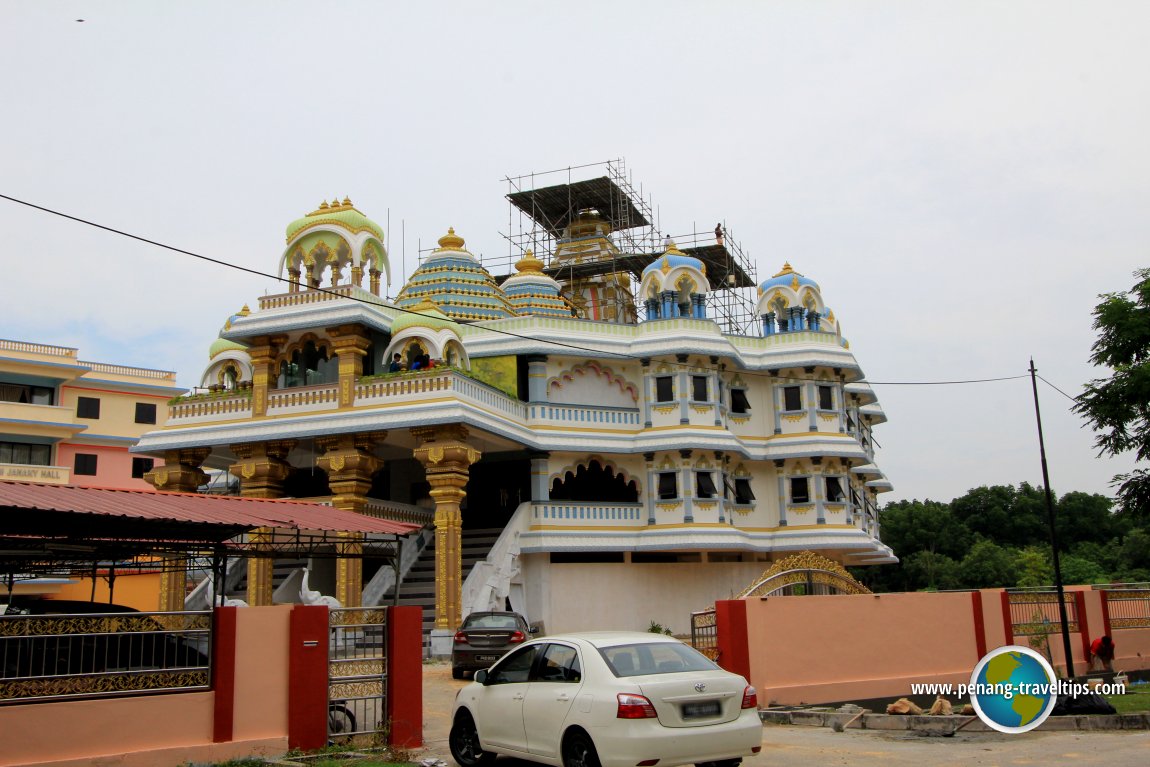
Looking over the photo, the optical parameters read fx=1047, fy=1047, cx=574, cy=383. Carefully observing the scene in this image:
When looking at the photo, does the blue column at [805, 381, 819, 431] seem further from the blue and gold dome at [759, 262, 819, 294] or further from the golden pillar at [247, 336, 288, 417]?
the golden pillar at [247, 336, 288, 417]

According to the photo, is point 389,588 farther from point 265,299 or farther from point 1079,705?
point 1079,705

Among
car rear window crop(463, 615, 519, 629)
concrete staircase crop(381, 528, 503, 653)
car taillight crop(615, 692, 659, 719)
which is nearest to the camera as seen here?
car taillight crop(615, 692, 659, 719)

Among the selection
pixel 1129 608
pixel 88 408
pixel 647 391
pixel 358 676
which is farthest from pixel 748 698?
pixel 88 408

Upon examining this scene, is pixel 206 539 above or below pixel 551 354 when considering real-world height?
below

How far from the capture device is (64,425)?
40.9 meters

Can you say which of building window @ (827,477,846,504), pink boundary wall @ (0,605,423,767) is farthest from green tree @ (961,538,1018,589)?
pink boundary wall @ (0,605,423,767)

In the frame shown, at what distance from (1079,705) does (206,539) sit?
36.8 feet

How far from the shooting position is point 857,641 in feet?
58.4

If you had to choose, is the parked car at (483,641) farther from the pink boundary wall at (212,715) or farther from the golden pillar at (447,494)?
the pink boundary wall at (212,715)

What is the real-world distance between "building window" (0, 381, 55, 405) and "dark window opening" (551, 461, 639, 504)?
22.9m

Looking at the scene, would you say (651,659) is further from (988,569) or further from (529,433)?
(988,569)

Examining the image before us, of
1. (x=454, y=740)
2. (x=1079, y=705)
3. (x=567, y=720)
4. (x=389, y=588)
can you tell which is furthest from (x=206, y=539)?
(x=389, y=588)

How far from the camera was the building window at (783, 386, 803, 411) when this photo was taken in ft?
108

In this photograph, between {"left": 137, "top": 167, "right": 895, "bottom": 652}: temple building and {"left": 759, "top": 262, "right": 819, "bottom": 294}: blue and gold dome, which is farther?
{"left": 759, "top": 262, "right": 819, "bottom": 294}: blue and gold dome
